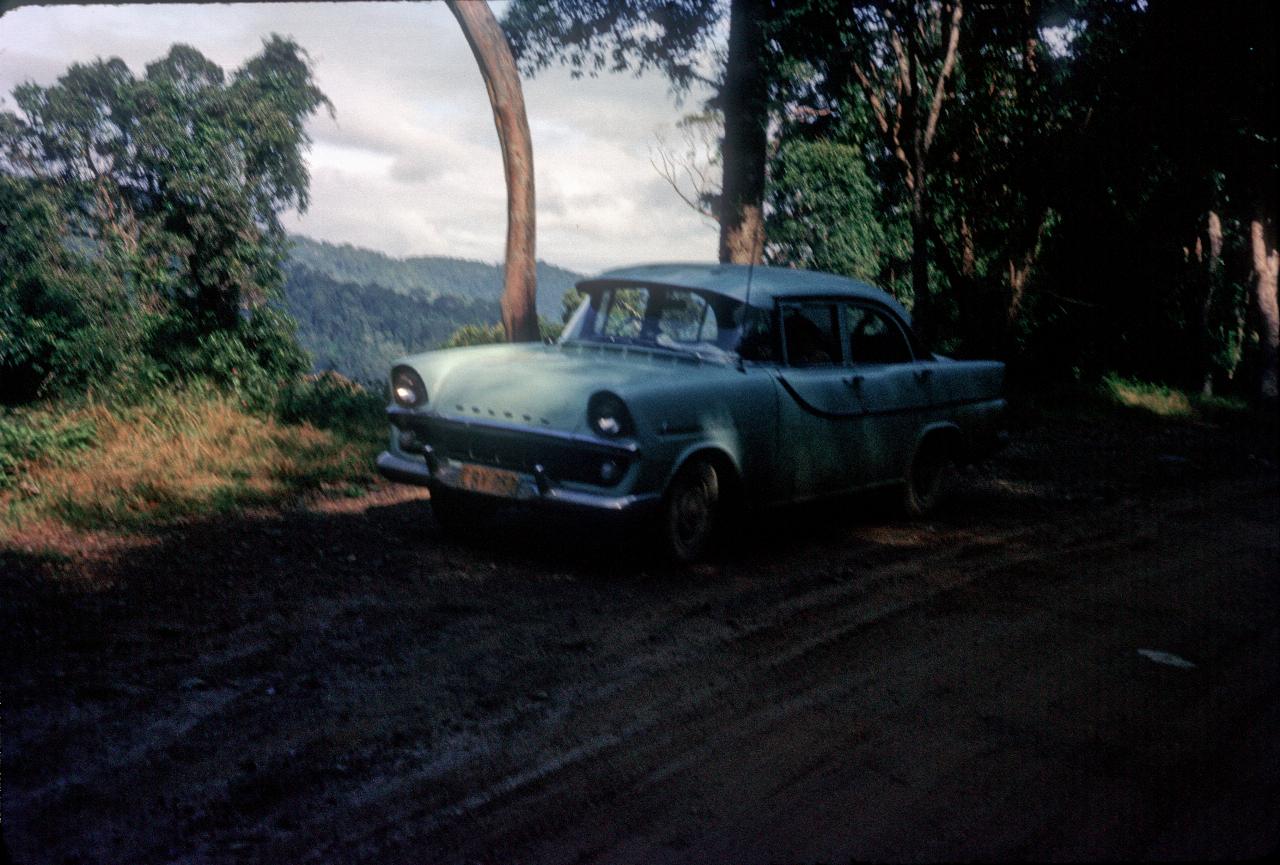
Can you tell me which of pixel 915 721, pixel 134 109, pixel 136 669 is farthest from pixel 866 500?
pixel 134 109

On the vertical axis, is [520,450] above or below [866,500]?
above

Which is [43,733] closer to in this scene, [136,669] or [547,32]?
[136,669]

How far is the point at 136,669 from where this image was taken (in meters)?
4.07

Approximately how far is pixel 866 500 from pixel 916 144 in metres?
8.61

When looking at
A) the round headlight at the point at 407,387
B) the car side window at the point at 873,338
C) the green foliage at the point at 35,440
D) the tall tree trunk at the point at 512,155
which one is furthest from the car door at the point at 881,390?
the tall tree trunk at the point at 512,155

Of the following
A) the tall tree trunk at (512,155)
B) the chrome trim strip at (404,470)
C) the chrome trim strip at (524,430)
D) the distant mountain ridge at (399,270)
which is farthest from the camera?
the distant mountain ridge at (399,270)

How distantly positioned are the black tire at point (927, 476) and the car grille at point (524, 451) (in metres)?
2.85

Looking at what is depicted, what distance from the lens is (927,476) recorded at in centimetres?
776

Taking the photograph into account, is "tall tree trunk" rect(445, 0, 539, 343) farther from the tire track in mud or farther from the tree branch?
the tire track in mud

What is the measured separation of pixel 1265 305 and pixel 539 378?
1783 cm

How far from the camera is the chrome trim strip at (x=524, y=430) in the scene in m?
5.36

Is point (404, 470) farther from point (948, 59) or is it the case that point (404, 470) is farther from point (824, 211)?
point (824, 211)

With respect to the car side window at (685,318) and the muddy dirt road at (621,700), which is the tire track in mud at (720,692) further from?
the car side window at (685,318)

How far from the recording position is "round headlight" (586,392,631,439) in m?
5.39
